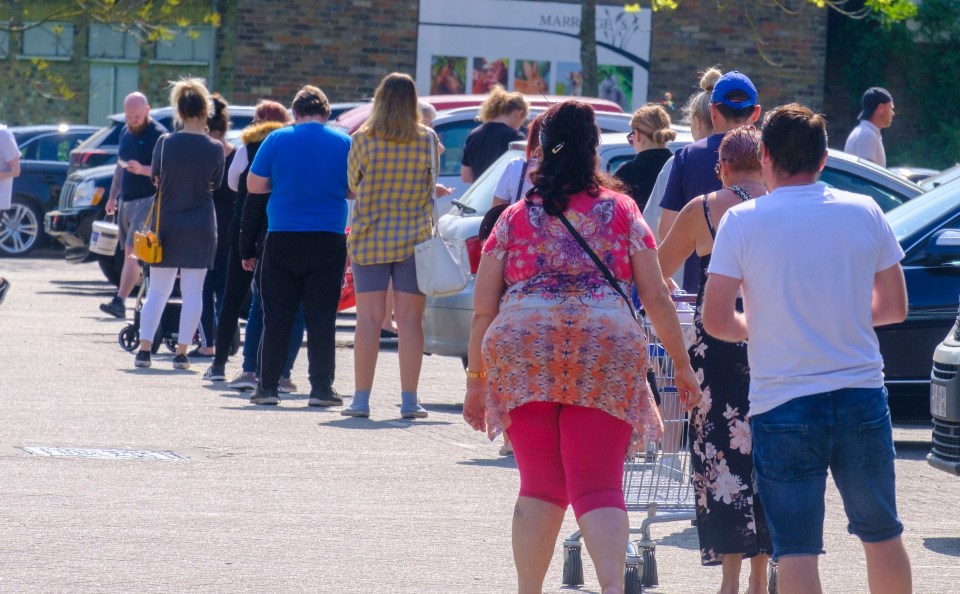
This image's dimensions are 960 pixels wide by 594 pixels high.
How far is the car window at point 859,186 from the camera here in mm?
10250

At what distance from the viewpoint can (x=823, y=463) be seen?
4.48 metres

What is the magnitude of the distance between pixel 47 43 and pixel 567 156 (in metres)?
28.3

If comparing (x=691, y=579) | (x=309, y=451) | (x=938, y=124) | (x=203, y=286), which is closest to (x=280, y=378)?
(x=203, y=286)

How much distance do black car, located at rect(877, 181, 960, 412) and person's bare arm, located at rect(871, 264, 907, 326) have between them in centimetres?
478

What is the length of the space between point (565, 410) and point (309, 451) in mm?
3834

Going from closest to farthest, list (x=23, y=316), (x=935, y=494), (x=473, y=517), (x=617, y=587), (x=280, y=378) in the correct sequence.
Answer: (x=617, y=587)
(x=473, y=517)
(x=935, y=494)
(x=280, y=378)
(x=23, y=316)

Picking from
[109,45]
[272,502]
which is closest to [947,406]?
[272,502]

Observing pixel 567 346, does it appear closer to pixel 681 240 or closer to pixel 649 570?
pixel 681 240

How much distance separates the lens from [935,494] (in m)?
8.23

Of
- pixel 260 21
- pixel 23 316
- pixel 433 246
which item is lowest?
pixel 23 316

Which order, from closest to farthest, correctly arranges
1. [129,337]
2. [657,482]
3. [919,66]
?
[657,482] < [129,337] < [919,66]

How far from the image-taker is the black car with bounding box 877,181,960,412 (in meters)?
9.27

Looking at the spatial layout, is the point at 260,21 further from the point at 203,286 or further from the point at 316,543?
the point at 316,543

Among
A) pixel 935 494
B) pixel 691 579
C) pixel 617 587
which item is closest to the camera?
pixel 617 587
